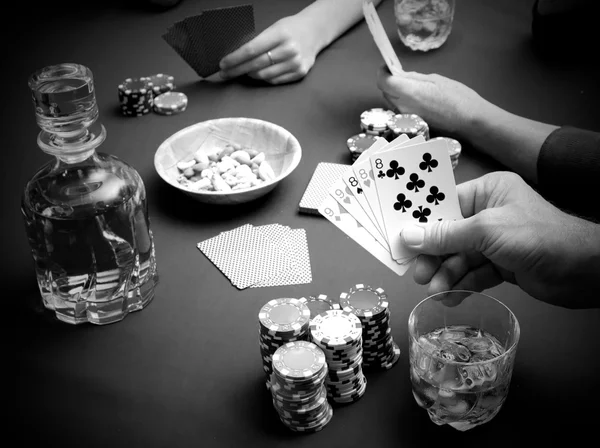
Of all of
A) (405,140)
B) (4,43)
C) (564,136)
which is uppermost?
(405,140)

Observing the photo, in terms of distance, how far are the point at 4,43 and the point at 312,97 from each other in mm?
1545

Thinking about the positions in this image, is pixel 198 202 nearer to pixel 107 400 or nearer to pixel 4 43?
pixel 107 400

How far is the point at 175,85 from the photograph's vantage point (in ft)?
9.22

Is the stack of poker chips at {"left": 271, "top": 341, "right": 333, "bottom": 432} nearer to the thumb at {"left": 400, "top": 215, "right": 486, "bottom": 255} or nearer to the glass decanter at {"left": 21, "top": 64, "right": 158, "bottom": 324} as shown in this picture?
the thumb at {"left": 400, "top": 215, "right": 486, "bottom": 255}

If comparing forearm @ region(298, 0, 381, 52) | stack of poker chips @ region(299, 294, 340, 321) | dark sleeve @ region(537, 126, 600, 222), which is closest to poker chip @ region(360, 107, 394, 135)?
dark sleeve @ region(537, 126, 600, 222)

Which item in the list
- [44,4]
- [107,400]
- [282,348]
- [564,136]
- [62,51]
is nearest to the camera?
[282,348]

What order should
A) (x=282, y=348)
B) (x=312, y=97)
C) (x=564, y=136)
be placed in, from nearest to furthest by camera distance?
(x=282, y=348), (x=564, y=136), (x=312, y=97)

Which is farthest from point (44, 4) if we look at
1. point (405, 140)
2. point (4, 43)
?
point (405, 140)

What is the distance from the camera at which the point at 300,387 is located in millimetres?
1354

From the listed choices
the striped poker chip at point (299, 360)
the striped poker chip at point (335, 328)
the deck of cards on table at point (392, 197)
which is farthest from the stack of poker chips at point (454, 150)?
the striped poker chip at point (299, 360)

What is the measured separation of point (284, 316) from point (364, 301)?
0.19 m

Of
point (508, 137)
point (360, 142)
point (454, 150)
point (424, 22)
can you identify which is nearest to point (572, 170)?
point (508, 137)

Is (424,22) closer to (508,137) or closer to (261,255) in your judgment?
(508,137)

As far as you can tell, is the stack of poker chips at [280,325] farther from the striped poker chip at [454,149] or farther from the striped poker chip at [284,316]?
the striped poker chip at [454,149]
